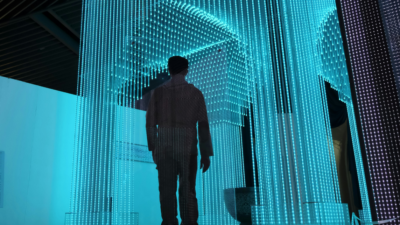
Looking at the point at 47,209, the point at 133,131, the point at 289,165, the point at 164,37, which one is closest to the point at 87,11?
the point at 164,37

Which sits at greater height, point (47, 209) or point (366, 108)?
point (366, 108)

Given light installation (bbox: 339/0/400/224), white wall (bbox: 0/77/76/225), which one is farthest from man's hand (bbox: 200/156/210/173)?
white wall (bbox: 0/77/76/225)

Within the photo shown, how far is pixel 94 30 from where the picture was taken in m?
4.25

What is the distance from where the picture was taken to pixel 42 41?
6859mm

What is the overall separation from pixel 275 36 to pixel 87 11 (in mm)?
3060

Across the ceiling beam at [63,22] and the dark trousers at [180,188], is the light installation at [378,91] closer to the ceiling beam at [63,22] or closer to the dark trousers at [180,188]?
the dark trousers at [180,188]

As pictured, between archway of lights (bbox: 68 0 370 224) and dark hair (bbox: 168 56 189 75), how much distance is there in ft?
0.24

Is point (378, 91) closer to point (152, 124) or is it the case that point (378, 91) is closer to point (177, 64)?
point (177, 64)

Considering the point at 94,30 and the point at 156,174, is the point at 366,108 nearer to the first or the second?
the point at 156,174

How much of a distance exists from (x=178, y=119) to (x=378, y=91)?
148 cm

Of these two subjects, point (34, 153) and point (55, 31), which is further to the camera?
point (55, 31)

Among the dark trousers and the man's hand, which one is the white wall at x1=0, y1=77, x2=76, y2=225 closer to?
the dark trousers

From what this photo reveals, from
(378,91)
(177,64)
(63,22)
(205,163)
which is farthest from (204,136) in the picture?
(63,22)

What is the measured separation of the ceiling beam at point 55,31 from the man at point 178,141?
4840 mm
